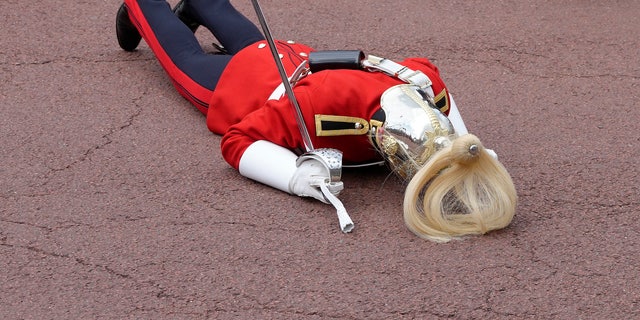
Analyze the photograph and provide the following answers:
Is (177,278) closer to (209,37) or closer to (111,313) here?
(111,313)

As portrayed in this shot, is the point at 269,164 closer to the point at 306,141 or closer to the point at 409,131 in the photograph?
the point at 306,141

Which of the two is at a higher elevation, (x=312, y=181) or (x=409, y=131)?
(x=409, y=131)

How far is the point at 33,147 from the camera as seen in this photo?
3.90 metres

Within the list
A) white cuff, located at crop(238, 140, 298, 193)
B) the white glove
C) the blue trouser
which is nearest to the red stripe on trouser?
the blue trouser

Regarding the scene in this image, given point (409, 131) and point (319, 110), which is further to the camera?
point (319, 110)

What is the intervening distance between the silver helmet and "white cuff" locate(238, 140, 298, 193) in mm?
289

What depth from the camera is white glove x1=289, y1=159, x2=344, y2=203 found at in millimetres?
3354

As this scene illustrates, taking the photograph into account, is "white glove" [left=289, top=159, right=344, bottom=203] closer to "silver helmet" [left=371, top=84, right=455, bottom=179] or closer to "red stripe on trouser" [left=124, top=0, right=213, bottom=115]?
"silver helmet" [left=371, top=84, right=455, bottom=179]

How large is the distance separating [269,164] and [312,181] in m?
0.18

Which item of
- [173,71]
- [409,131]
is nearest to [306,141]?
[409,131]

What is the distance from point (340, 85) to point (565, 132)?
1031 mm

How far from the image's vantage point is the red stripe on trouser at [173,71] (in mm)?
4160

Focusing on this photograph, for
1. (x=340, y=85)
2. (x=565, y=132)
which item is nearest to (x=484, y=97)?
(x=565, y=132)

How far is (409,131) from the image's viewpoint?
128 inches
